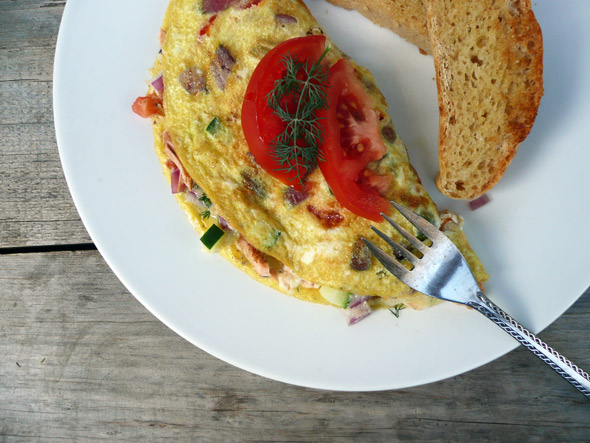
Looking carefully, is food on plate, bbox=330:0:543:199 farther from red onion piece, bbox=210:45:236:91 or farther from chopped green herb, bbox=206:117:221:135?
chopped green herb, bbox=206:117:221:135

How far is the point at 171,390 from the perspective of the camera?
10.7 ft

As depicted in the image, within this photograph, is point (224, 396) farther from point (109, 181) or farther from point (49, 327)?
point (109, 181)

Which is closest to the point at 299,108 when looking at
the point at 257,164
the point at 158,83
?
the point at 257,164

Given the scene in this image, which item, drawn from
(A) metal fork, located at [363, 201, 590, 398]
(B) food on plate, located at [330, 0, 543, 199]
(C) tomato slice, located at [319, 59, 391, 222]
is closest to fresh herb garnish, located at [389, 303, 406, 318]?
(A) metal fork, located at [363, 201, 590, 398]

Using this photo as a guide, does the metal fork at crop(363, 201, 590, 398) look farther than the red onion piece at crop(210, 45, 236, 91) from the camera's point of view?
No

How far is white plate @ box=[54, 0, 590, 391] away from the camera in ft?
8.94

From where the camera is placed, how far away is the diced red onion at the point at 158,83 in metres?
2.87

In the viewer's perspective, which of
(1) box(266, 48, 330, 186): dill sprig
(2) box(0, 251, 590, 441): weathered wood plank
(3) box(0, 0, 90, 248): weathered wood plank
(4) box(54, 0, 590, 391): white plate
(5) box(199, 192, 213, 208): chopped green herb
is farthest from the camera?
(3) box(0, 0, 90, 248): weathered wood plank

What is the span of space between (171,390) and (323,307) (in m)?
1.33

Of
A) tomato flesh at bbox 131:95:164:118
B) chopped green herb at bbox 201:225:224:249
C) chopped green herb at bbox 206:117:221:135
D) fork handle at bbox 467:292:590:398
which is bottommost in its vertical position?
chopped green herb at bbox 201:225:224:249

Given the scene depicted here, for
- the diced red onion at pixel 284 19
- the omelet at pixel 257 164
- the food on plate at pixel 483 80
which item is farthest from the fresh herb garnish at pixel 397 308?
the diced red onion at pixel 284 19

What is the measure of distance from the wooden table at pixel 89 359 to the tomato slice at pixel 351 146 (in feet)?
5.16

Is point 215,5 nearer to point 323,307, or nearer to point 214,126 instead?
point 214,126

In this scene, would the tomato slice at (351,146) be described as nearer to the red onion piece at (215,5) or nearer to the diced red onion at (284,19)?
the diced red onion at (284,19)
